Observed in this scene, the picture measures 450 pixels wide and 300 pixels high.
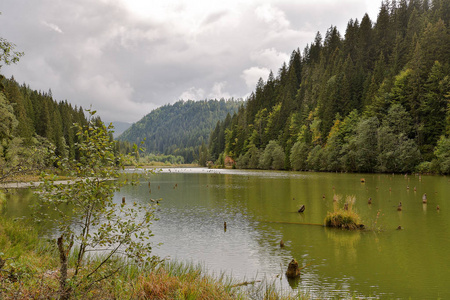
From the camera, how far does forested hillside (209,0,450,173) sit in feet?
241

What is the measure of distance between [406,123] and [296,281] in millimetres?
75314

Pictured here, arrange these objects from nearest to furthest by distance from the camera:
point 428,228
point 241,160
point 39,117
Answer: point 428,228 → point 39,117 → point 241,160

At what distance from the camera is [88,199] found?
23.4 ft

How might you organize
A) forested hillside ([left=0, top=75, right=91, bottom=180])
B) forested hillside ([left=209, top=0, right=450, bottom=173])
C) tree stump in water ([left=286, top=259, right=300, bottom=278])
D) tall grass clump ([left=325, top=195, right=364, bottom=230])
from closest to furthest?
1. tree stump in water ([left=286, top=259, right=300, bottom=278])
2. tall grass clump ([left=325, top=195, right=364, bottom=230])
3. forested hillside ([left=0, top=75, right=91, bottom=180])
4. forested hillside ([left=209, top=0, right=450, bottom=173])

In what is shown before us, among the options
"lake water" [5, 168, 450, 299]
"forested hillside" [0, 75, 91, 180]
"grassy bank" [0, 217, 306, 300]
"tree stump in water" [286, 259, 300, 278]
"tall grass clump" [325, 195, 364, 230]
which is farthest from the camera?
"forested hillside" [0, 75, 91, 180]

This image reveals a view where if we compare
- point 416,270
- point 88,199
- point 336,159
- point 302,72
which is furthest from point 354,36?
point 88,199

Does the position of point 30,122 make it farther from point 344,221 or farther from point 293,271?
point 293,271

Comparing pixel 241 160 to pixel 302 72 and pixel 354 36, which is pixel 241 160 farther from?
pixel 354 36

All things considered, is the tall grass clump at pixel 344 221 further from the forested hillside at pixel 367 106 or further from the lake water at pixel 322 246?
the forested hillside at pixel 367 106

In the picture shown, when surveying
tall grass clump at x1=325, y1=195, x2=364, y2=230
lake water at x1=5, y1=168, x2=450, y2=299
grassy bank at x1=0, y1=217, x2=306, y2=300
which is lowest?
lake water at x1=5, y1=168, x2=450, y2=299

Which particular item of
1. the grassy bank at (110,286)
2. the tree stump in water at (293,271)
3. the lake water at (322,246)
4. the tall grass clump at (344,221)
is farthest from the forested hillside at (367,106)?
the grassy bank at (110,286)

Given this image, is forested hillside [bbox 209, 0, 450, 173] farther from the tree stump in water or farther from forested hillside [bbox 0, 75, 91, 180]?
forested hillside [bbox 0, 75, 91, 180]

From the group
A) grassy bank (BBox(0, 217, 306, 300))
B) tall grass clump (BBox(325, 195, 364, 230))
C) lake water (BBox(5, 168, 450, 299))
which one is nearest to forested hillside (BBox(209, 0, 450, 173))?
lake water (BBox(5, 168, 450, 299))

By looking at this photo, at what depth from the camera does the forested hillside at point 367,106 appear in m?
73.4
